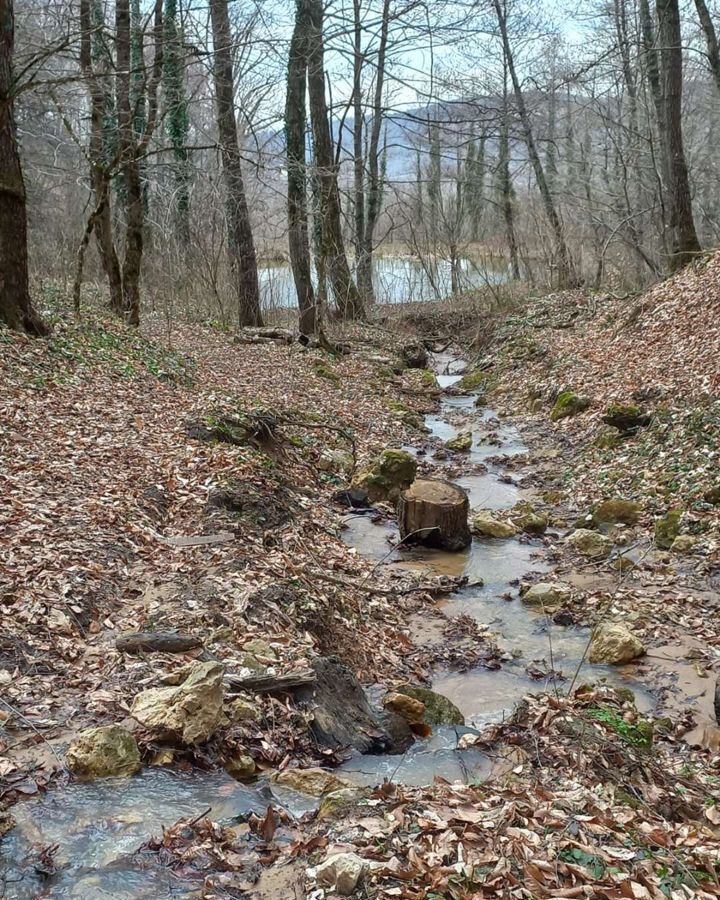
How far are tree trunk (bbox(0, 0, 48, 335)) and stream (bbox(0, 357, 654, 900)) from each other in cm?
529

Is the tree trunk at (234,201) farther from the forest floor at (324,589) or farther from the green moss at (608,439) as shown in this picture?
the green moss at (608,439)

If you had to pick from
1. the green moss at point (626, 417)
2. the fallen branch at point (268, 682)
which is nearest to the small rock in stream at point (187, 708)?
the fallen branch at point (268, 682)

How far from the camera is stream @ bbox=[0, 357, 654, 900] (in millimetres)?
2865

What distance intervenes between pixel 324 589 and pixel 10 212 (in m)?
6.57

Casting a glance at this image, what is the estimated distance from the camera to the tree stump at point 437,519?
25.8 feet

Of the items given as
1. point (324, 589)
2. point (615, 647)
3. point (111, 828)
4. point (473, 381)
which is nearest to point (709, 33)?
point (473, 381)

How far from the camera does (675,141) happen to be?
43.0ft

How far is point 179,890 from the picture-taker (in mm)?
2803

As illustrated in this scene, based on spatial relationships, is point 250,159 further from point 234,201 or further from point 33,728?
point 33,728

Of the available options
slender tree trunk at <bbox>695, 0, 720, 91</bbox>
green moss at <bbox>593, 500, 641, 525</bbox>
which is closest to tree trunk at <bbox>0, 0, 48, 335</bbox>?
green moss at <bbox>593, 500, 641, 525</bbox>

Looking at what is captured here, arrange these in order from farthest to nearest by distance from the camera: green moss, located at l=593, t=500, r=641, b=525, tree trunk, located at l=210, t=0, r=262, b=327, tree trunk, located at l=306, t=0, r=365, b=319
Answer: tree trunk, located at l=210, t=0, r=262, b=327 → tree trunk, located at l=306, t=0, r=365, b=319 → green moss, located at l=593, t=500, r=641, b=525

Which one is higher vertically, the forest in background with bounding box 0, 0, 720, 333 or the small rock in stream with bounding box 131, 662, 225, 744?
the forest in background with bounding box 0, 0, 720, 333

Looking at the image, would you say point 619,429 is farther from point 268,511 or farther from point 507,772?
point 507,772

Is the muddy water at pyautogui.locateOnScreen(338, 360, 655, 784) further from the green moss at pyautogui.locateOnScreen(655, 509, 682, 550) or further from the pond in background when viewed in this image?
the pond in background
